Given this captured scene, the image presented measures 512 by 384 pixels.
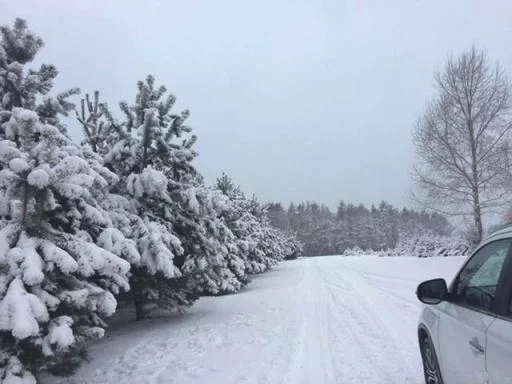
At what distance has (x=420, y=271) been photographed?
18969 mm

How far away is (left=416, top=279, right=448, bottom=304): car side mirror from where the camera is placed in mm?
3644

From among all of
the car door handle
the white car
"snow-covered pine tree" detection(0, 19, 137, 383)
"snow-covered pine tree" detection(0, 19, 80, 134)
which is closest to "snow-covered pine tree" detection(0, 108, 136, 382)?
"snow-covered pine tree" detection(0, 19, 137, 383)

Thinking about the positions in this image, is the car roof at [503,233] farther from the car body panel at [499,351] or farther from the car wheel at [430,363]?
the car wheel at [430,363]

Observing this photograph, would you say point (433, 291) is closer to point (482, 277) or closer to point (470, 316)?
point (482, 277)

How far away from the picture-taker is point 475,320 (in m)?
2.85

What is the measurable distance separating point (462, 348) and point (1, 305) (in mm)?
3862

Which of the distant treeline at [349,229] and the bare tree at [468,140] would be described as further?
the distant treeline at [349,229]

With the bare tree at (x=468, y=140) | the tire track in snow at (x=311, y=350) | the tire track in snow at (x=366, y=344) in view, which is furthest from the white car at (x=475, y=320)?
the bare tree at (x=468, y=140)

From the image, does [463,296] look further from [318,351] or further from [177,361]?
[177,361]

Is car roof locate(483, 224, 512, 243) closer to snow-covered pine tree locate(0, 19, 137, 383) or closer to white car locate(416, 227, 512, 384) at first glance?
white car locate(416, 227, 512, 384)

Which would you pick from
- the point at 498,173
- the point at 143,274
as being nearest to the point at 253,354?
the point at 143,274

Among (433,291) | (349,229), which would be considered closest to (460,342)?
(433,291)

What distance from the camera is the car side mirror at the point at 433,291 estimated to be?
12.0 feet

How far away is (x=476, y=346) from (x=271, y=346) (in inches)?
198
